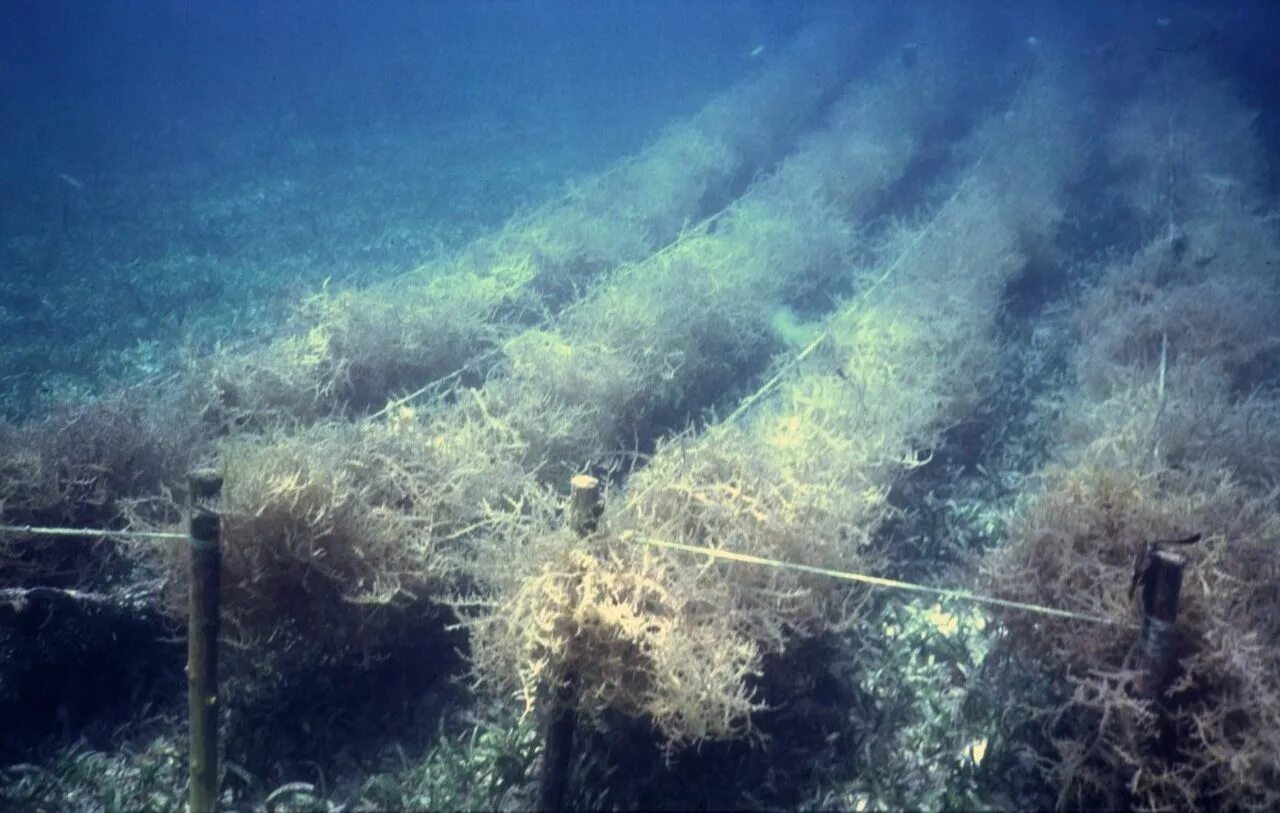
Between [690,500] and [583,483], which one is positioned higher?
[583,483]

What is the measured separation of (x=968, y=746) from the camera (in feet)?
14.8

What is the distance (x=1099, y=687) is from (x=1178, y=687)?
0.35 m

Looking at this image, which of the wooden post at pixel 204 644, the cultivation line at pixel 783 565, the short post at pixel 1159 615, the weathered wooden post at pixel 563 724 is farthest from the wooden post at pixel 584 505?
the short post at pixel 1159 615

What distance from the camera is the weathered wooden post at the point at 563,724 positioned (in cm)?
389

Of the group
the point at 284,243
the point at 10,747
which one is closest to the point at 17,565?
the point at 10,747

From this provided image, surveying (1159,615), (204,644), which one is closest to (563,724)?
(204,644)

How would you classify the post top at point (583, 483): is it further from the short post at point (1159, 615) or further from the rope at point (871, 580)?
the short post at point (1159, 615)

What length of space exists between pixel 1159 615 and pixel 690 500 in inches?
106

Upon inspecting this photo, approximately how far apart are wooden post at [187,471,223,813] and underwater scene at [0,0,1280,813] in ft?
0.08

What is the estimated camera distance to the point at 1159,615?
3383mm

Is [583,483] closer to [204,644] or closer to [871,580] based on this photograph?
[871,580]

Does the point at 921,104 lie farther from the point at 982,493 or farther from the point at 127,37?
the point at 127,37

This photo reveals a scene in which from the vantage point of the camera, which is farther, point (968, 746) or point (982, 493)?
point (982, 493)

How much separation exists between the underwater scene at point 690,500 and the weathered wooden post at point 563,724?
0.02m
